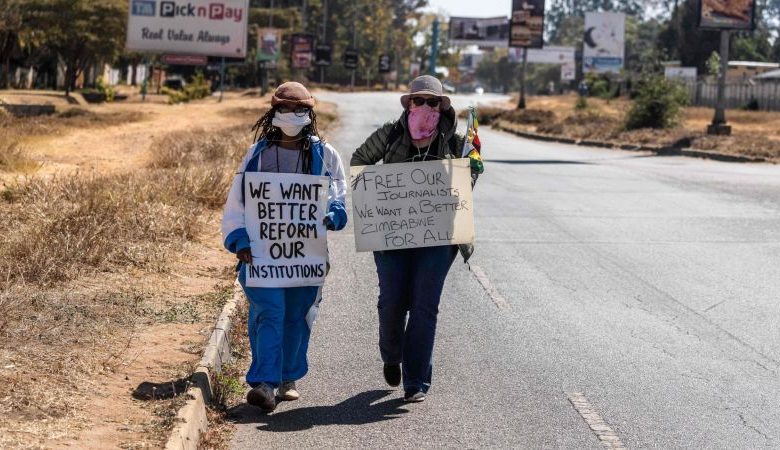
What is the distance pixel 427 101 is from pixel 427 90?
71 mm

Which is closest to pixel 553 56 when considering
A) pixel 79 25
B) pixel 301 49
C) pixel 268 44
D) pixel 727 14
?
pixel 301 49

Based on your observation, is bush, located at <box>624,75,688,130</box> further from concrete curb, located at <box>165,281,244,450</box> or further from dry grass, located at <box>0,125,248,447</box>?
concrete curb, located at <box>165,281,244,450</box>

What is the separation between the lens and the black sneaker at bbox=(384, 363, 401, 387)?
23.5ft

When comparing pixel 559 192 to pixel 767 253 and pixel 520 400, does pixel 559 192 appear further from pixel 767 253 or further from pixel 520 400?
pixel 520 400

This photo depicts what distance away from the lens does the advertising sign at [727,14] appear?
38.0 m

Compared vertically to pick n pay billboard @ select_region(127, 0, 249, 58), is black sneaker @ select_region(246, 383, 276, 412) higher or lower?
lower

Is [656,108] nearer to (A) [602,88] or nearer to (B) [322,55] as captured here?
(A) [602,88]

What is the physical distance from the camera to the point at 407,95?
270 inches

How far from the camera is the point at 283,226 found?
666cm

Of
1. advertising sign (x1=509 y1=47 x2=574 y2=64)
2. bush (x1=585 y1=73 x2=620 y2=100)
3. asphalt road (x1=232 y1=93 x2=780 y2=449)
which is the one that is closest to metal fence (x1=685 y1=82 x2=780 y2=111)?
bush (x1=585 y1=73 x2=620 y2=100)

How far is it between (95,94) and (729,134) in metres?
37.8

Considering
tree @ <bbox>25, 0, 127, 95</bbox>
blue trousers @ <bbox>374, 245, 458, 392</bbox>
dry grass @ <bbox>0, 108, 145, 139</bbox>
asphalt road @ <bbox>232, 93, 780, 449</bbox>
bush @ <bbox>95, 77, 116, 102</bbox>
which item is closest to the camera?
asphalt road @ <bbox>232, 93, 780, 449</bbox>

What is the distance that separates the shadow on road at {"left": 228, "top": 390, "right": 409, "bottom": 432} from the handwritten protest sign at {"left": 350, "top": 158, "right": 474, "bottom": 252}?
0.91m

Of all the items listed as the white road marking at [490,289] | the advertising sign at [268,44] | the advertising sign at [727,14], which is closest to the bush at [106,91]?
the advertising sign at [268,44]
